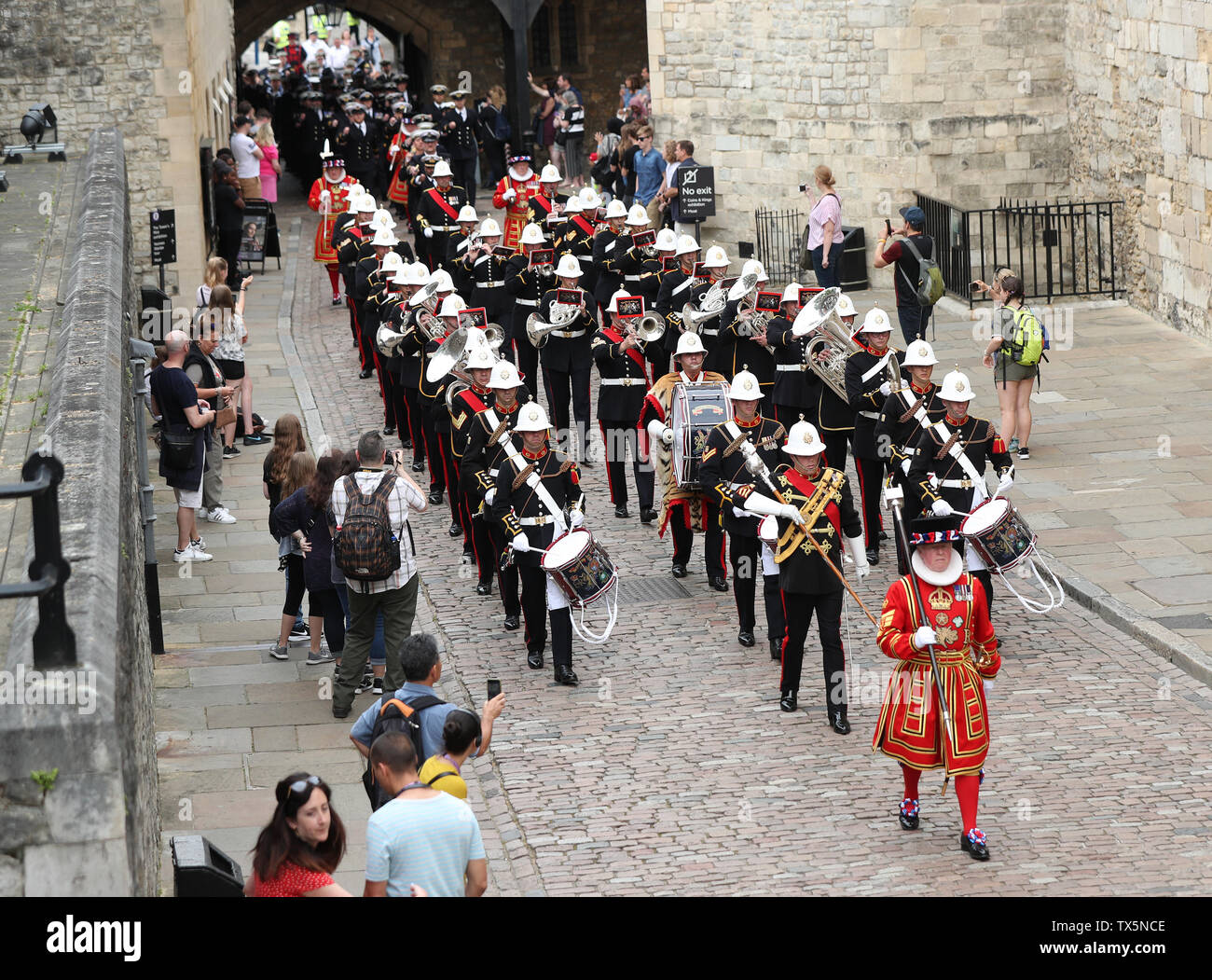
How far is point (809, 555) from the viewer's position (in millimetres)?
9836

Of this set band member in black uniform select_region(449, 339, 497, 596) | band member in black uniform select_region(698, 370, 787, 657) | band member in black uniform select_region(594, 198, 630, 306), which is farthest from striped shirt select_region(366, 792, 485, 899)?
band member in black uniform select_region(594, 198, 630, 306)

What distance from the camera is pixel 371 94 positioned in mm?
36312

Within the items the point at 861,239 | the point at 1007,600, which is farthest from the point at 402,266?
the point at 861,239

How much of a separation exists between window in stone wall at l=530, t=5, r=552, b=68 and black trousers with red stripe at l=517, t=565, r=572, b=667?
29.2m

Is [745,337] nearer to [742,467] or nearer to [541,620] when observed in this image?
[742,467]

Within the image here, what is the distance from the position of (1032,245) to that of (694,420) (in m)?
10.1

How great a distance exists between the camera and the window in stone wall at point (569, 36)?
38750 mm

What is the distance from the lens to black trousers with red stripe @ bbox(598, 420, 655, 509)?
1384cm

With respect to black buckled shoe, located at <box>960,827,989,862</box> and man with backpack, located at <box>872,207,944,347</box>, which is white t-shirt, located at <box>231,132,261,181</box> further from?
black buckled shoe, located at <box>960,827,989,862</box>

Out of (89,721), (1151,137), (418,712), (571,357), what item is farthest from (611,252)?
(89,721)

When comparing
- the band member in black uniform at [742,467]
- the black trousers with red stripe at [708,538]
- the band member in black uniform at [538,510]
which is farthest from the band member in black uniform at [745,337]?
the band member in black uniform at [538,510]

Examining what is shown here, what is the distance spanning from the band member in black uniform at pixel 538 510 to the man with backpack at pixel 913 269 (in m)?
6.18

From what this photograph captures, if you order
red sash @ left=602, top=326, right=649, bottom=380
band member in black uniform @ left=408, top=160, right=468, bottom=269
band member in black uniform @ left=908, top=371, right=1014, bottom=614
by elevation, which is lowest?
band member in black uniform @ left=908, top=371, right=1014, bottom=614
